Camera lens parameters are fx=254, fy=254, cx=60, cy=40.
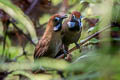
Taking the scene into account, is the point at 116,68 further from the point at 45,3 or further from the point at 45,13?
the point at 45,13

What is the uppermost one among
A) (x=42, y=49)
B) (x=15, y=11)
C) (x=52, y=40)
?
(x=15, y=11)

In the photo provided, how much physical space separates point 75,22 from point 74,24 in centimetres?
3

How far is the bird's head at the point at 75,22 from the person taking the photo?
232cm

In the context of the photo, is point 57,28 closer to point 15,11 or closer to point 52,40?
point 52,40

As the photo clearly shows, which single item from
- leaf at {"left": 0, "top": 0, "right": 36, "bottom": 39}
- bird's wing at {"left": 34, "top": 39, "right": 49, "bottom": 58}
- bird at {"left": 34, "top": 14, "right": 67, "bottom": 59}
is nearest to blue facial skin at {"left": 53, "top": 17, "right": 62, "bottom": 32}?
bird at {"left": 34, "top": 14, "right": 67, "bottom": 59}

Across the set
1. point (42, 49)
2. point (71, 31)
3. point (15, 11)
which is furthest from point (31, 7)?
point (15, 11)

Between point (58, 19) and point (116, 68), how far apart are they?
6.80 feet

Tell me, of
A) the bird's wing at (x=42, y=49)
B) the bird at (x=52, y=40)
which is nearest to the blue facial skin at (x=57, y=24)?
the bird at (x=52, y=40)

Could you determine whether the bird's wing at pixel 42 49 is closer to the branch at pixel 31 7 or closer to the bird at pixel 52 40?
the bird at pixel 52 40

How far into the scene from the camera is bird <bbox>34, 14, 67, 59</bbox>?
2.45m

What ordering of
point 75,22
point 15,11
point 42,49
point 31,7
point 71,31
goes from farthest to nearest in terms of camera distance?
point 31,7, point 42,49, point 71,31, point 75,22, point 15,11

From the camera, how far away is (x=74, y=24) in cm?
243

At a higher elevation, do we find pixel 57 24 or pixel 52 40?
pixel 57 24

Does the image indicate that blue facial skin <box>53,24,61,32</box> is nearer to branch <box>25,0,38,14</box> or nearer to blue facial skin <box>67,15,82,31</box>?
blue facial skin <box>67,15,82,31</box>
